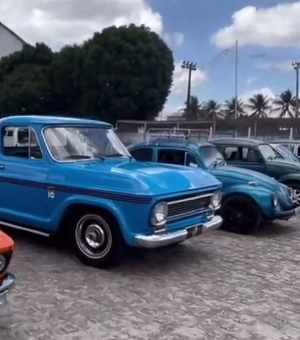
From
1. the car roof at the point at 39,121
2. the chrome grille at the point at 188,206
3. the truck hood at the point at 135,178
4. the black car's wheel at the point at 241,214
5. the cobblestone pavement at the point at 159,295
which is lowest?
the cobblestone pavement at the point at 159,295

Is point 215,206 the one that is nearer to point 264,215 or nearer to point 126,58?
point 264,215

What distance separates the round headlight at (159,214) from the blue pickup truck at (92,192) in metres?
0.01

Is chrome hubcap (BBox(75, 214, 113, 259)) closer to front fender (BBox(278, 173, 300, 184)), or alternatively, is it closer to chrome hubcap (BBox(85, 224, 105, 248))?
chrome hubcap (BBox(85, 224, 105, 248))

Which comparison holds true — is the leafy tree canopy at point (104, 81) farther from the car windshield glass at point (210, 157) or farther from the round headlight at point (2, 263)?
the round headlight at point (2, 263)

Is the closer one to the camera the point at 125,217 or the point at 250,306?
the point at 250,306

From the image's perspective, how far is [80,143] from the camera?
21.4 feet

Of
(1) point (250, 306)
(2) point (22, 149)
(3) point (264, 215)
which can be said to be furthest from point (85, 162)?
(3) point (264, 215)

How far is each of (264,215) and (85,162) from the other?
11.2ft

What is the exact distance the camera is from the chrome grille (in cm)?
574

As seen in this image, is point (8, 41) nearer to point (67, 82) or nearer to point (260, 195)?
point (67, 82)

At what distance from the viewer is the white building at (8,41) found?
4903cm

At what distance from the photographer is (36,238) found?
723 cm

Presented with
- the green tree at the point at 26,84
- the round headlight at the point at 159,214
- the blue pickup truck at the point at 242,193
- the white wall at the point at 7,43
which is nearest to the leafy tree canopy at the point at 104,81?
the green tree at the point at 26,84

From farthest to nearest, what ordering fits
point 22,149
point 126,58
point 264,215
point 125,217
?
1. point 126,58
2. point 264,215
3. point 22,149
4. point 125,217
